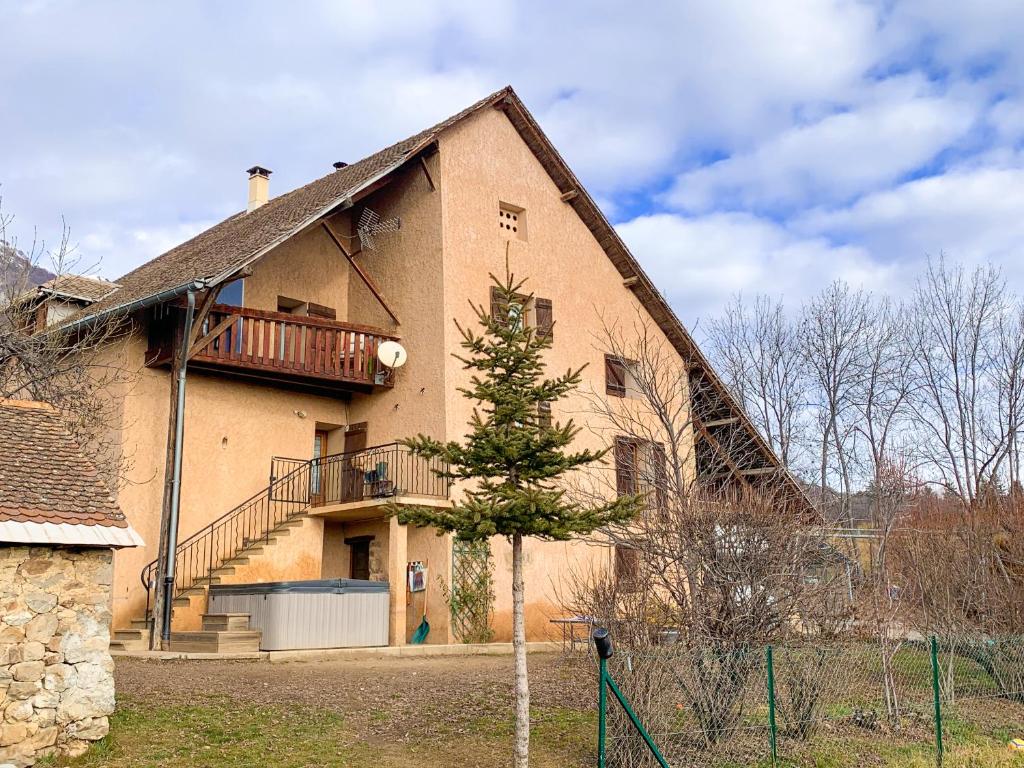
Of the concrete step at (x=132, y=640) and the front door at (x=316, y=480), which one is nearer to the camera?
the concrete step at (x=132, y=640)

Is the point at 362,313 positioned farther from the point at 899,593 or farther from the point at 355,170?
the point at 899,593

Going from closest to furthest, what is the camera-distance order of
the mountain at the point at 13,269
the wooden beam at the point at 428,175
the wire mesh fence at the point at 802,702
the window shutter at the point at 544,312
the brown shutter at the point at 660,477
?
the wire mesh fence at the point at 802,702
the brown shutter at the point at 660,477
the mountain at the point at 13,269
the wooden beam at the point at 428,175
the window shutter at the point at 544,312

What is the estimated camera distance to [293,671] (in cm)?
1279

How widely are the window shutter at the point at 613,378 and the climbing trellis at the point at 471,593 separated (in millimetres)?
5744

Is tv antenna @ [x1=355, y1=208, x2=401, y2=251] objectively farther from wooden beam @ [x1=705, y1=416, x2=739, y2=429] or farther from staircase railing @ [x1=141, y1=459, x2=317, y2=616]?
wooden beam @ [x1=705, y1=416, x2=739, y2=429]

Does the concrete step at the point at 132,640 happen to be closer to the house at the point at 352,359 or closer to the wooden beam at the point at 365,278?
the house at the point at 352,359

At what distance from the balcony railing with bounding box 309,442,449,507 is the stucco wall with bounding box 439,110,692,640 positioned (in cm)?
96

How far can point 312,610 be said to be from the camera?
14922mm

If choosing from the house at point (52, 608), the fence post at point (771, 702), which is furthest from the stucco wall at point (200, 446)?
the fence post at point (771, 702)

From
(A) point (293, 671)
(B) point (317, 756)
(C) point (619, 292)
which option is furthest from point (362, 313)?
(B) point (317, 756)

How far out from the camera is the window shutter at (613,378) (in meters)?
21.6

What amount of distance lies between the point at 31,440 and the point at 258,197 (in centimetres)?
1651

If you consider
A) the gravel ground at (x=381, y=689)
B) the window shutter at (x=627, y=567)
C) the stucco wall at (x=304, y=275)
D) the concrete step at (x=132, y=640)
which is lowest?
the gravel ground at (x=381, y=689)

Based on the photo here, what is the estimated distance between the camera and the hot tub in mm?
14570
